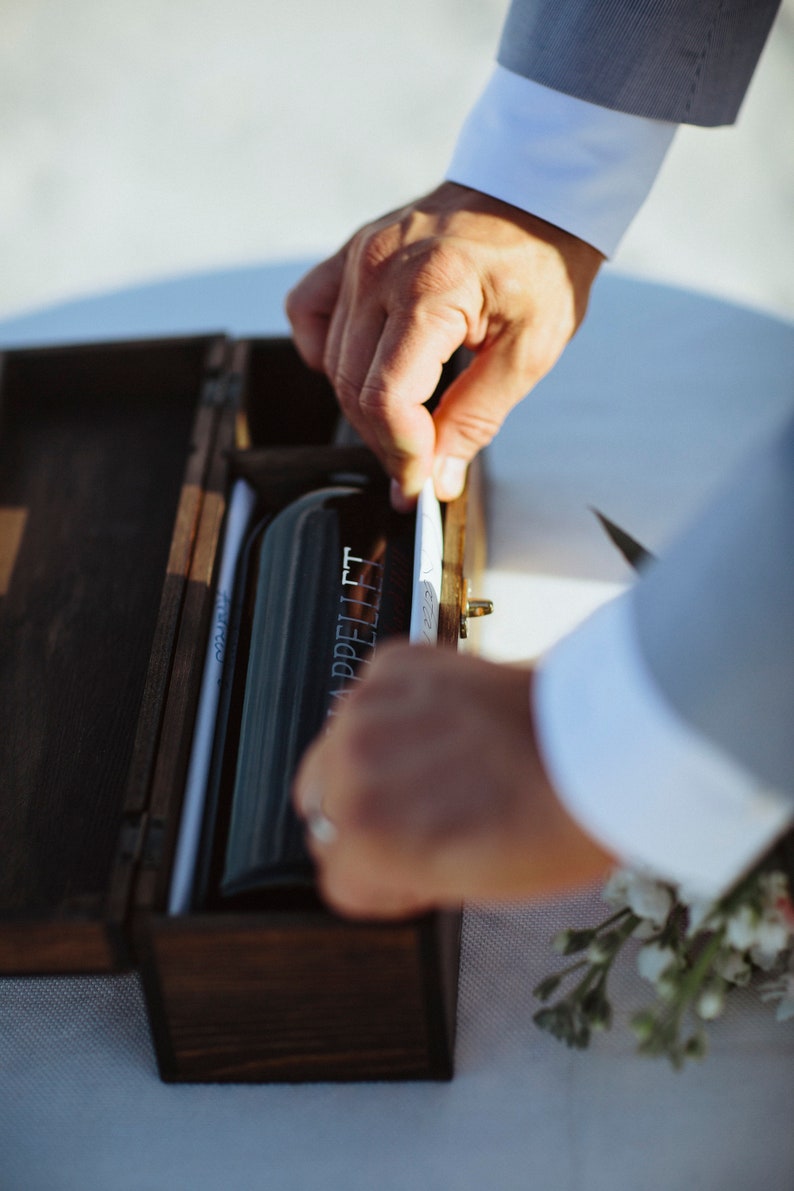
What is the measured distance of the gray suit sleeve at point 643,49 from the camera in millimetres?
645

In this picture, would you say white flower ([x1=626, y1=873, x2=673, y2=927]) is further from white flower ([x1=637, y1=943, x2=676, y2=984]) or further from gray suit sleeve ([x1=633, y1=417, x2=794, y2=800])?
gray suit sleeve ([x1=633, y1=417, x2=794, y2=800])

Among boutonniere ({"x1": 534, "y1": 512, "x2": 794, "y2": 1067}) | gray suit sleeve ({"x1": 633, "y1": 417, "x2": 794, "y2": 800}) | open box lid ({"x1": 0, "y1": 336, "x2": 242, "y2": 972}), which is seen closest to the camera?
gray suit sleeve ({"x1": 633, "y1": 417, "x2": 794, "y2": 800})

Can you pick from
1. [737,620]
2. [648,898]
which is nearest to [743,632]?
[737,620]

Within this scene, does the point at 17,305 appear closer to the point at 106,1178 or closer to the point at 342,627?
the point at 342,627

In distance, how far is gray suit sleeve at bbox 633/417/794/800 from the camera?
0.32 meters

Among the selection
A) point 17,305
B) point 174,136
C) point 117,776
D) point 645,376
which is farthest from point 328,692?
point 174,136

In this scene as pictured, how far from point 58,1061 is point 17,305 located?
80cm

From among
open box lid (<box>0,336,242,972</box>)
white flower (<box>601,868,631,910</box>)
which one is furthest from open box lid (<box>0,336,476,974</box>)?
white flower (<box>601,868,631,910</box>)

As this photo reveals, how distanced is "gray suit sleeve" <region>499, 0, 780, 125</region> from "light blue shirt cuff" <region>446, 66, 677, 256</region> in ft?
0.04

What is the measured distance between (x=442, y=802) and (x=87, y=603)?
469mm

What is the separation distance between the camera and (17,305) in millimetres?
1084

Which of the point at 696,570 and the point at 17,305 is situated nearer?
the point at 696,570

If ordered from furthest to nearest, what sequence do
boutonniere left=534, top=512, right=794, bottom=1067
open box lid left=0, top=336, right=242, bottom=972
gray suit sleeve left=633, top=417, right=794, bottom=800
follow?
open box lid left=0, top=336, right=242, bottom=972
boutonniere left=534, top=512, right=794, bottom=1067
gray suit sleeve left=633, top=417, right=794, bottom=800

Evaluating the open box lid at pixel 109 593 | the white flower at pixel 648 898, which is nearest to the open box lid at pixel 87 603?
the open box lid at pixel 109 593
